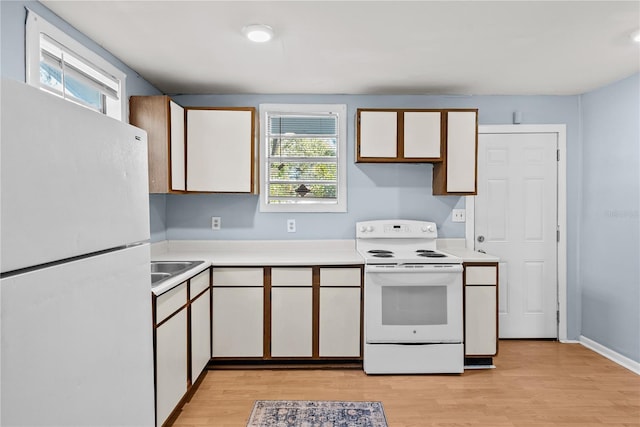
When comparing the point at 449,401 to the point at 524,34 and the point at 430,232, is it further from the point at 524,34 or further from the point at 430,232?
the point at 524,34

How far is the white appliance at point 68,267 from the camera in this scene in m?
0.68

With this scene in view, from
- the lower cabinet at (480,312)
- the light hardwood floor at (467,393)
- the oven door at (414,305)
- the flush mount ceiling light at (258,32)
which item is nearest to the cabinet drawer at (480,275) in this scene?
the lower cabinet at (480,312)

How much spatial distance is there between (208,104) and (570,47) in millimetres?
2843

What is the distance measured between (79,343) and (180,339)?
62.7 inches

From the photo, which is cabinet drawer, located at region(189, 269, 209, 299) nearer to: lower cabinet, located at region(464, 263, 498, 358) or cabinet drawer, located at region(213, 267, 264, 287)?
cabinet drawer, located at region(213, 267, 264, 287)

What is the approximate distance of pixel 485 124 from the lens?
11.8 feet

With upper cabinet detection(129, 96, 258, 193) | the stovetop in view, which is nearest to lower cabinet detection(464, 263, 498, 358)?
the stovetop

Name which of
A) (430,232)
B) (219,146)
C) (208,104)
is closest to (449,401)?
(430,232)

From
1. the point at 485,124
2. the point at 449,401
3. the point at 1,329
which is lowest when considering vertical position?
the point at 449,401

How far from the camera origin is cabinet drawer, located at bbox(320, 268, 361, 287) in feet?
9.84

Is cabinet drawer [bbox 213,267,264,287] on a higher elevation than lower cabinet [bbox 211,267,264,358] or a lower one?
higher

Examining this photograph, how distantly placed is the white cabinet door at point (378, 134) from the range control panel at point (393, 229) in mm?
616

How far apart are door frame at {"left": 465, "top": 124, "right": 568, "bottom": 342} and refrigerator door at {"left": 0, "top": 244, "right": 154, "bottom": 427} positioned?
3074 mm

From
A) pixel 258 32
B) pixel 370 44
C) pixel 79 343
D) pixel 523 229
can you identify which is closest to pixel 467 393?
pixel 523 229
